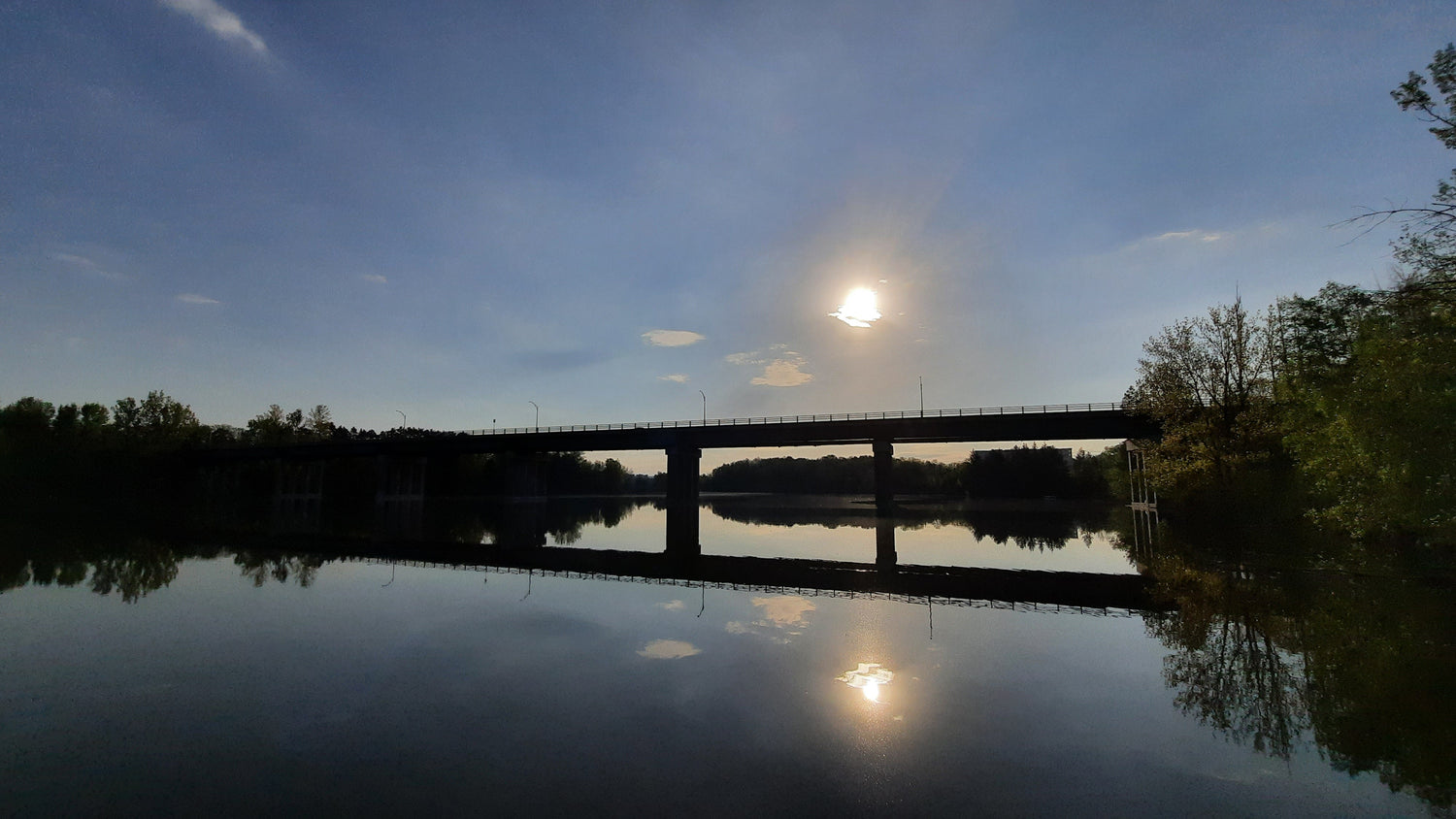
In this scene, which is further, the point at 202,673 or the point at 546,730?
the point at 202,673

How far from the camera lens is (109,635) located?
1714cm

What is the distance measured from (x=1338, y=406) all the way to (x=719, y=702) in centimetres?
3601

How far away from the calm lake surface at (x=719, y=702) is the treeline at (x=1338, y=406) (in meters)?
5.20

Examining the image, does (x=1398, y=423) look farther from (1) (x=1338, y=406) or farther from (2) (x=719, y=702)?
(2) (x=719, y=702)

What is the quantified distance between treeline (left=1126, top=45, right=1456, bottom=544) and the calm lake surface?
17.1 feet

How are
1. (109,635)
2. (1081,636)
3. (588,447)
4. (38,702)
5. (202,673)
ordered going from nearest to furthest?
(38,702), (202,673), (109,635), (1081,636), (588,447)

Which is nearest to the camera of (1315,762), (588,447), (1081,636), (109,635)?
(1315,762)

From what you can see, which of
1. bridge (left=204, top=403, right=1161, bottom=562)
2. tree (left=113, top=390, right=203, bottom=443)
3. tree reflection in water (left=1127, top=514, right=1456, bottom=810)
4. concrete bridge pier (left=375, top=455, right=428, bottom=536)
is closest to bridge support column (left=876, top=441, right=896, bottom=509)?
bridge (left=204, top=403, right=1161, bottom=562)

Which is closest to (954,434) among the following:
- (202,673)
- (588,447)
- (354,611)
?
(588,447)

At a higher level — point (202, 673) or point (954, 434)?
point (954, 434)

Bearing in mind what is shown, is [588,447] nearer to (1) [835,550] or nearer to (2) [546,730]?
(1) [835,550]

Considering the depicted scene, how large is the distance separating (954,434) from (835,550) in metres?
37.5

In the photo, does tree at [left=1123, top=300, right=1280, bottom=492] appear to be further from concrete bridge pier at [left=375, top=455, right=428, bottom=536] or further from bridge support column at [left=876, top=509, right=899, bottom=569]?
concrete bridge pier at [left=375, top=455, right=428, bottom=536]

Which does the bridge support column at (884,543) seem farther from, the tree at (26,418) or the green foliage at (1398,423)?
the tree at (26,418)
